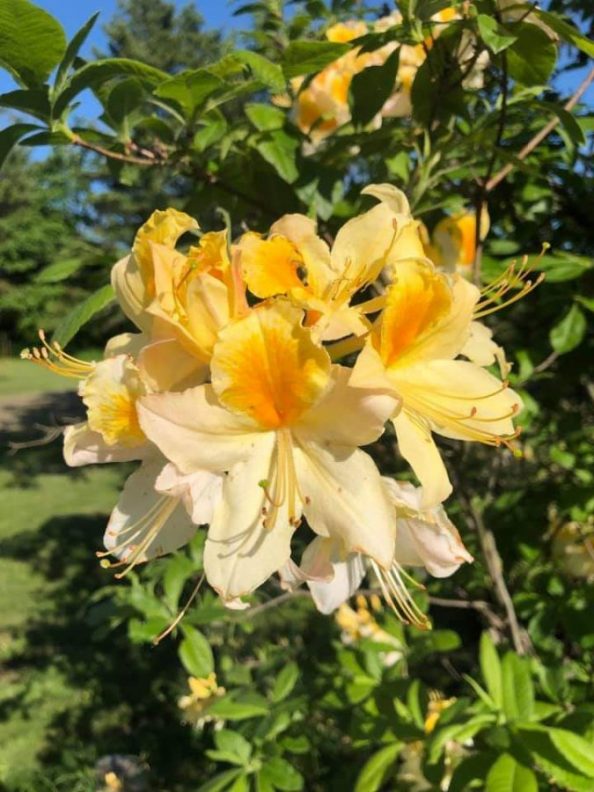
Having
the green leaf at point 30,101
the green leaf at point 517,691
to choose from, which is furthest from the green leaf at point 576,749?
the green leaf at point 30,101

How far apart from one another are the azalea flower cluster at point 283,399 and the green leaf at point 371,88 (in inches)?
17.2

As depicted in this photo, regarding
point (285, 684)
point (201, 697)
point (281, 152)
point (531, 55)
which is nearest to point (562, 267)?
point (531, 55)

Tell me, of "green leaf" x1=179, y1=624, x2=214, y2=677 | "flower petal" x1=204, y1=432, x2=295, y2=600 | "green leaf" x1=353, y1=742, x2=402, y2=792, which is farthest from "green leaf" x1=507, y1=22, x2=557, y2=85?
"green leaf" x1=179, y1=624, x2=214, y2=677

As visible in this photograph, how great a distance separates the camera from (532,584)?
6.95ft

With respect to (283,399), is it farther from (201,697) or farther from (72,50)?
(201,697)

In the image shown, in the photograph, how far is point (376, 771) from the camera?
4.52ft

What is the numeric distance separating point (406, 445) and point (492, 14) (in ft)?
2.14

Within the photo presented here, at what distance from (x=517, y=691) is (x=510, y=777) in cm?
22

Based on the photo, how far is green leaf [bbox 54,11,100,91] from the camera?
2.82 ft

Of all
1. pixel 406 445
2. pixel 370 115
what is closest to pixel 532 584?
pixel 370 115

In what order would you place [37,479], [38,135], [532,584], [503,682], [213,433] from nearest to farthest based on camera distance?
[213,433]
[38,135]
[503,682]
[532,584]
[37,479]

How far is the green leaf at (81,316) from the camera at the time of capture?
1016 mm

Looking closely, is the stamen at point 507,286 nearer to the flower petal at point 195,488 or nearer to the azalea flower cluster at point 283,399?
the azalea flower cluster at point 283,399

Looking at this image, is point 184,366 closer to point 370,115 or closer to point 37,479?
point 370,115
